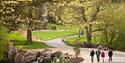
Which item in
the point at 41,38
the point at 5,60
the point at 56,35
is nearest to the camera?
the point at 5,60

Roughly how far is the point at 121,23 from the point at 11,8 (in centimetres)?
4803

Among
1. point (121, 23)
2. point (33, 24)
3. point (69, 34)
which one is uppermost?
point (33, 24)

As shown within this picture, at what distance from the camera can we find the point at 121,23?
186 ft

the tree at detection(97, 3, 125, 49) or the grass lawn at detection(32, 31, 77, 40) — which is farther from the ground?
the tree at detection(97, 3, 125, 49)

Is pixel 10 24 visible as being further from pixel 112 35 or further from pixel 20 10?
pixel 112 35

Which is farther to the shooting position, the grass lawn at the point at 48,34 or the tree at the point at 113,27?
the grass lawn at the point at 48,34

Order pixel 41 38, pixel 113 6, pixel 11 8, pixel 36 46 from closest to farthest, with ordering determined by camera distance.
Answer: pixel 11 8
pixel 36 46
pixel 113 6
pixel 41 38

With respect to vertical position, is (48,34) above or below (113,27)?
below

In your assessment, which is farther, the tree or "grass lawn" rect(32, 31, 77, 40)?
"grass lawn" rect(32, 31, 77, 40)

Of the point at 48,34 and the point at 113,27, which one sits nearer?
the point at 113,27

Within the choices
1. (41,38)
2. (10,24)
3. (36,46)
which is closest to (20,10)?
(10,24)

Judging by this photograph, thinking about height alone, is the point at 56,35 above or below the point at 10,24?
below

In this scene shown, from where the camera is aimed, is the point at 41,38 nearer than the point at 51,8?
No

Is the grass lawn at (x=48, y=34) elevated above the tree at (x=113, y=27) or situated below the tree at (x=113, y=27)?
below
